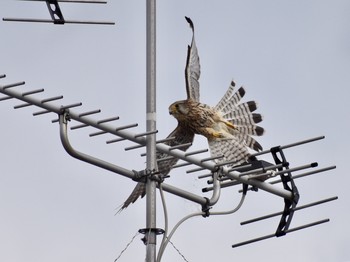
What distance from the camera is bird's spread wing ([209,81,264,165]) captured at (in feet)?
41.5

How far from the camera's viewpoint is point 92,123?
780 cm

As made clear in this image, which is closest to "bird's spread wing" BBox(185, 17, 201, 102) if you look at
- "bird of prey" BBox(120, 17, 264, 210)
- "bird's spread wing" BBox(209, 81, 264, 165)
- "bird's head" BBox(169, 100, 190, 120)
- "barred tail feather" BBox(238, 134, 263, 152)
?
"bird of prey" BBox(120, 17, 264, 210)

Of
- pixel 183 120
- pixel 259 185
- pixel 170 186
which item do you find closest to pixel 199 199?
pixel 170 186

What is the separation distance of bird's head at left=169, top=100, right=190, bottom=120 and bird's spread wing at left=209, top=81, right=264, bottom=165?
0.47 metres

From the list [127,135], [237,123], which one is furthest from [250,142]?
[127,135]

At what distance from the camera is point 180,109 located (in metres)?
13.9

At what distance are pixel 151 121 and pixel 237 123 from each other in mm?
6387

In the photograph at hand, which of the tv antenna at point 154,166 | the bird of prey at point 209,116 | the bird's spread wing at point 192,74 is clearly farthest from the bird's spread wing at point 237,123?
the tv antenna at point 154,166

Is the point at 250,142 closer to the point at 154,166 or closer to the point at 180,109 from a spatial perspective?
the point at 180,109

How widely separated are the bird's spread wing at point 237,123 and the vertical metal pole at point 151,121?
4.39m

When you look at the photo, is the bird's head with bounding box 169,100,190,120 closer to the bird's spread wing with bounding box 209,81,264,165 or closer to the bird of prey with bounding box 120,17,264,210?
the bird of prey with bounding box 120,17,264,210

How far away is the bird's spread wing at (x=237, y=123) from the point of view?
41.5 ft

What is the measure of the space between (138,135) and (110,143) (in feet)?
2.15

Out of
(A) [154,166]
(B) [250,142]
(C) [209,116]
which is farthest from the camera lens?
(C) [209,116]
